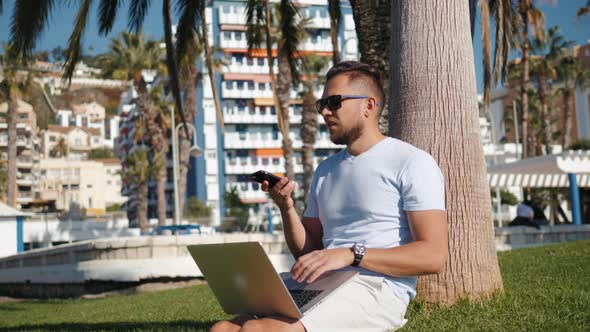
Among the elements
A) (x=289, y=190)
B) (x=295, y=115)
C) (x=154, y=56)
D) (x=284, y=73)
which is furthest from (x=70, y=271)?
(x=295, y=115)

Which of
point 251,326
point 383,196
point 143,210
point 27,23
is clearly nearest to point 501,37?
point 27,23

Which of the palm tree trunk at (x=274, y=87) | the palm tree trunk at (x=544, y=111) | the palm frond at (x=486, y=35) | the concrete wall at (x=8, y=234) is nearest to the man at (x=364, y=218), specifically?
the palm tree trunk at (x=274, y=87)

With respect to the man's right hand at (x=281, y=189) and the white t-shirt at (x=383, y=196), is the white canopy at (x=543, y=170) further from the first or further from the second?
the man's right hand at (x=281, y=189)

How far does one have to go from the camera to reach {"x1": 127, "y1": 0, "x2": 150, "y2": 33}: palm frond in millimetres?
11266

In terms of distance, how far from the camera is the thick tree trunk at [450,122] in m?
5.41

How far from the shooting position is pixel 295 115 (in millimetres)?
100688

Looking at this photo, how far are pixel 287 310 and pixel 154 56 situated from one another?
1916 inches

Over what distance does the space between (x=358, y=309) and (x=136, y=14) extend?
870cm

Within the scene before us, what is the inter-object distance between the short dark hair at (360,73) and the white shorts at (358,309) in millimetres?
874

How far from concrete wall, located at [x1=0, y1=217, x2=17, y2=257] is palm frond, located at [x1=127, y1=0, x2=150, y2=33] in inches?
764

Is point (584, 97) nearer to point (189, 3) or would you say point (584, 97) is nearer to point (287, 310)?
point (189, 3)

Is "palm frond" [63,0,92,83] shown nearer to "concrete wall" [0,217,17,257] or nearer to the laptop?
the laptop

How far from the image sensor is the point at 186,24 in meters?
11.1

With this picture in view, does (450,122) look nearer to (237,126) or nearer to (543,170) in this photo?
(543,170)
